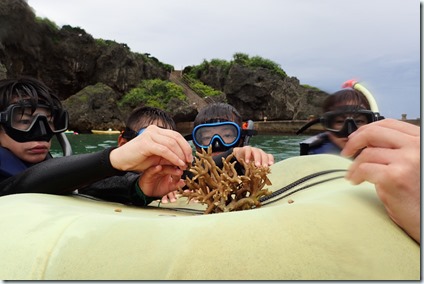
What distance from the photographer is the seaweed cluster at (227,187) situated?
0.80 meters

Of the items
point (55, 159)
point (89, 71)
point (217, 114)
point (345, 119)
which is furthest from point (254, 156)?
point (89, 71)

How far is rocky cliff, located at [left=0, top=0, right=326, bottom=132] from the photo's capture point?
1683cm

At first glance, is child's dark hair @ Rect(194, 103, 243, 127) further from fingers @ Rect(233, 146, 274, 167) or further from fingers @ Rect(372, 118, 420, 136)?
fingers @ Rect(372, 118, 420, 136)

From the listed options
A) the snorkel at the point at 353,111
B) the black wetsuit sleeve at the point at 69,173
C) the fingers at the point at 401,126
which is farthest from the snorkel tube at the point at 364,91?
the black wetsuit sleeve at the point at 69,173

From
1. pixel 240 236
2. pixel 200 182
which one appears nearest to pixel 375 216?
pixel 240 236

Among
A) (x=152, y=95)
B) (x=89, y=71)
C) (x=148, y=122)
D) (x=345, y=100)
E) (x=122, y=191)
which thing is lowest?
(x=122, y=191)

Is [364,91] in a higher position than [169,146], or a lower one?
higher

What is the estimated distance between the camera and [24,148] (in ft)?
4.44

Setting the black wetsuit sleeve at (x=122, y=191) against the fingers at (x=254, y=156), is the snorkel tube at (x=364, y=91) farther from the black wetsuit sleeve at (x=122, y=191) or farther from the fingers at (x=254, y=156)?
the black wetsuit sleeve at (x=122, y=191)

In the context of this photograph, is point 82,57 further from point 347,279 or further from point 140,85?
point 347,279

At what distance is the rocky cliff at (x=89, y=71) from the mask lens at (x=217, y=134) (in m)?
13.6

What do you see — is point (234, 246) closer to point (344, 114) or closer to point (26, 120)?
point (344, 114)

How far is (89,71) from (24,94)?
67.4ft

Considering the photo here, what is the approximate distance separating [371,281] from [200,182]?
44 centimetres
